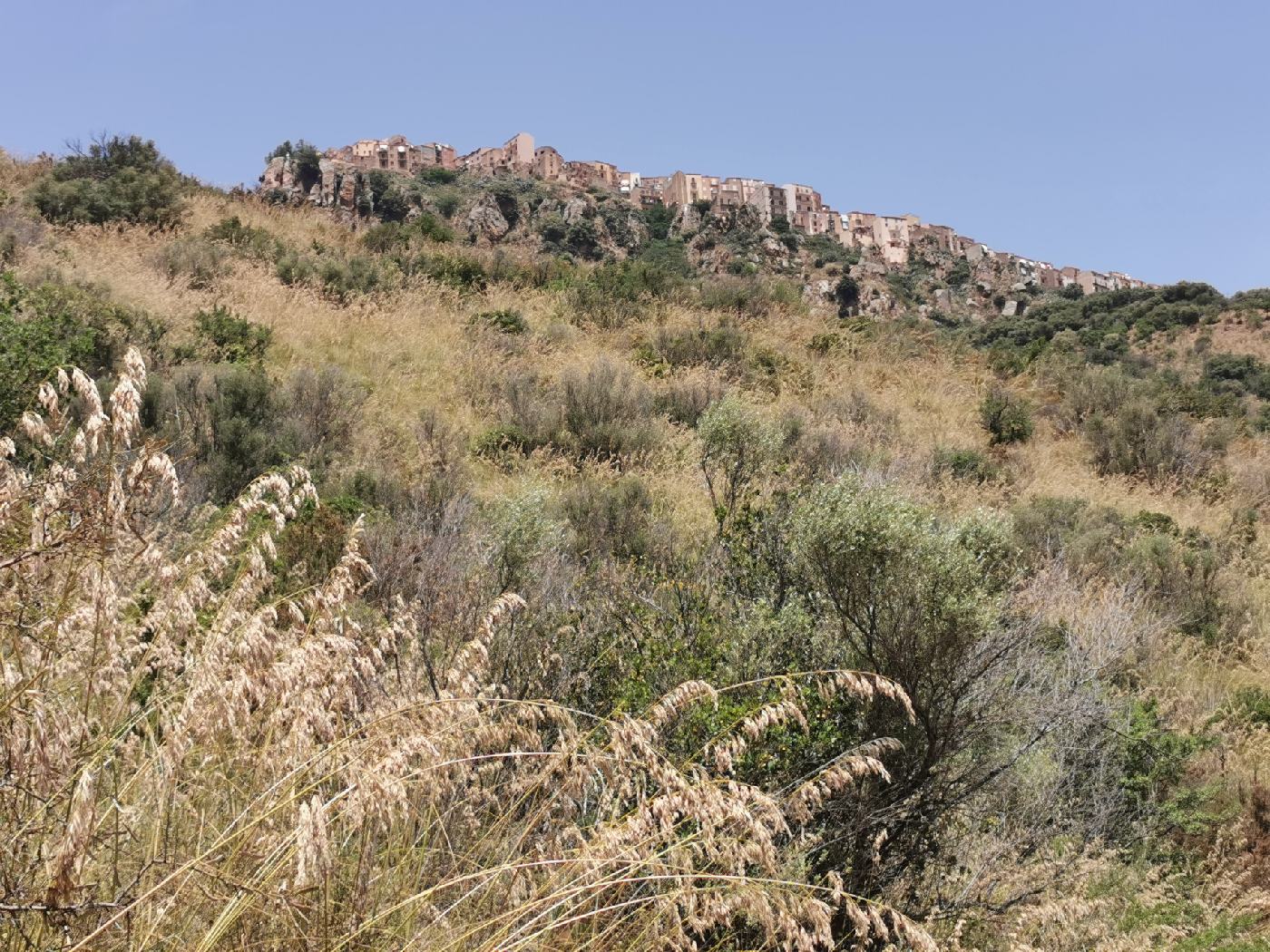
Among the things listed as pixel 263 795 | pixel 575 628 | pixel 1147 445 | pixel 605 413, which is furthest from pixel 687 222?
pixel 263 795

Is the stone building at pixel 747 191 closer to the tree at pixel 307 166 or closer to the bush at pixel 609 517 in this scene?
the tree at pixel 307 166

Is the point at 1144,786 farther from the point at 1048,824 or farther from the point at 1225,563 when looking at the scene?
the point at 1225,563

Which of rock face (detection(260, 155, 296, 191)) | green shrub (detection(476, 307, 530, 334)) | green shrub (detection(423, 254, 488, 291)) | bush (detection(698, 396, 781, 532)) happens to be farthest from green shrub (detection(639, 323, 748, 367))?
rock face (detection(260, 155, 296, 191))

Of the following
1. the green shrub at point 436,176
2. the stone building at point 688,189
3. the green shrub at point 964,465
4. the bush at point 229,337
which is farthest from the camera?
the stone building at point 688,189

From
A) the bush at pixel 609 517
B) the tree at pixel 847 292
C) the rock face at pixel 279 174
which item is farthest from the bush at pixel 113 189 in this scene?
the rock face at pixel 279 174

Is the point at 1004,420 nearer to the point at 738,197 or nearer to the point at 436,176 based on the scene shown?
the point at 436,176

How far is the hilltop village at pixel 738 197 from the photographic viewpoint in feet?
205

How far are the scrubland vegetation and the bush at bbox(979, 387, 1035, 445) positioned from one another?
85 millimetres

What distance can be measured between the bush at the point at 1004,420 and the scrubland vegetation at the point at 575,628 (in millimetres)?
85

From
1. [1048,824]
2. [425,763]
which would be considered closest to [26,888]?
[425,763]

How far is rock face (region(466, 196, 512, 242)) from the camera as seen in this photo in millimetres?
40094

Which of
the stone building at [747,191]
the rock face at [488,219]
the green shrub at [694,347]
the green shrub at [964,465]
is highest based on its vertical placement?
the stone building at [747,191]

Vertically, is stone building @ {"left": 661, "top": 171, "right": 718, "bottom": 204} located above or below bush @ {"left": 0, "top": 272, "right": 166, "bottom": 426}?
above

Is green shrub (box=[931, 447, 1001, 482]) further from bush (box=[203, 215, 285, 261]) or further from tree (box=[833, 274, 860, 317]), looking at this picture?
tree (box=[833, 274, 860, 317])
